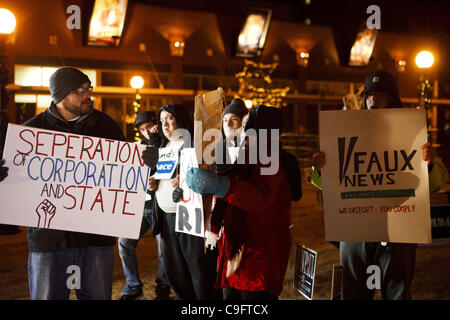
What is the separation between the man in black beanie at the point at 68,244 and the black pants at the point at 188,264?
0.80 m

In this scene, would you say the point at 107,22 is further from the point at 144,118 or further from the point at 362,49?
the point at 144,118

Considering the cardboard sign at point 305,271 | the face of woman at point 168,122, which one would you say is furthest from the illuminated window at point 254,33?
the cardboard sign at point 305,271

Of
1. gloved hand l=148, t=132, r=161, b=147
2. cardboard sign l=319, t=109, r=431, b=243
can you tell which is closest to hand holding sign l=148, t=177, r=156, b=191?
gloved hand l=148, t=132, r=161, b=147

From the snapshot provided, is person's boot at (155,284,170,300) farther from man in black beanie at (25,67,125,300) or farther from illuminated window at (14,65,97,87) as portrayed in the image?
illuminated window at (14,65,97,87)

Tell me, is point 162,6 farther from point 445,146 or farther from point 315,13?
point 315,13

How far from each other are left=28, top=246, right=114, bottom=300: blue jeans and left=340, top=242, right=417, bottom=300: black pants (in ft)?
5.58

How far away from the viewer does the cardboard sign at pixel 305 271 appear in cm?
352

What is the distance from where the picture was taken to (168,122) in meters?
4.23

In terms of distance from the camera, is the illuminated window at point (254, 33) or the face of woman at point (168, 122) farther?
the illuminated window at point (254, 33)

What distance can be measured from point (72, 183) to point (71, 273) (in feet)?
1.95

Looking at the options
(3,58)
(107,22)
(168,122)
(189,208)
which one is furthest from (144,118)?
(107,22)

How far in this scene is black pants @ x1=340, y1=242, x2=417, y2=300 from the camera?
3254mm

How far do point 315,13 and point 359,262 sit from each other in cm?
5206

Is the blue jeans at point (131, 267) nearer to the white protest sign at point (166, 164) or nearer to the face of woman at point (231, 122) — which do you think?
the white protest sign at point (166, 164)
